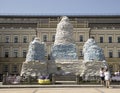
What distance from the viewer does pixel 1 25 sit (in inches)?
3228

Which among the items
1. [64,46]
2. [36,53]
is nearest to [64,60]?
[64,46]

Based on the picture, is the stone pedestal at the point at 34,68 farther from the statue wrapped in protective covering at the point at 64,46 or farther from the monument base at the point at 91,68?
the monument base at the point at 91,68

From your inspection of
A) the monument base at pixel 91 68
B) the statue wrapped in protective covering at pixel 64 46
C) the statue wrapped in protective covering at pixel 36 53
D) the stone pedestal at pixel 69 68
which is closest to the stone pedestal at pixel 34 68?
the statue wrapped in protective covering at pixel 36 53

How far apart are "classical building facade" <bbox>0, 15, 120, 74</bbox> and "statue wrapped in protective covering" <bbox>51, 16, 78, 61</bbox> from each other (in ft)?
93.0

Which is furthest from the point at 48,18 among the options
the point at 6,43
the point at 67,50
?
the point at 67,50

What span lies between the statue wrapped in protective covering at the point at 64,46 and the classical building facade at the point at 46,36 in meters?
28.4

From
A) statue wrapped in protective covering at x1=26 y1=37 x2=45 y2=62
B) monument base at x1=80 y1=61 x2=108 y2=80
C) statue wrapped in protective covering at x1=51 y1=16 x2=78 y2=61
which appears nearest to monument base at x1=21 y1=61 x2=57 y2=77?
statue wrapped in protective covering at x1=26 y1=37 x2=45 y2=62

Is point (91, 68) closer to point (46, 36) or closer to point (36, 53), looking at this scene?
point (36, 53)

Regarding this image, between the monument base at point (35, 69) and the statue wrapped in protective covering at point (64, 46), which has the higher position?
the statue wrapped in protective covering at point (64, 46)

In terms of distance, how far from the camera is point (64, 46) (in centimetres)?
4912

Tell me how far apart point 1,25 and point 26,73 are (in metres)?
38.2

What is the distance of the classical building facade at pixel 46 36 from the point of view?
79250 mm

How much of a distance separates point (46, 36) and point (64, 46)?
31.7 meters

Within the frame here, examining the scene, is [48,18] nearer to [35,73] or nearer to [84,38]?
[84,38]
